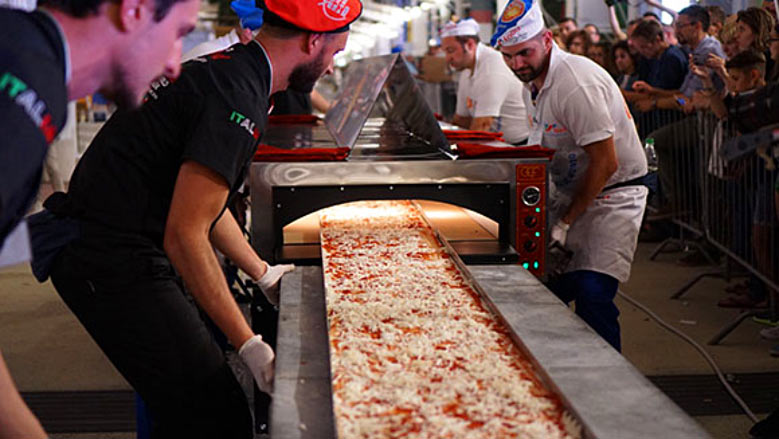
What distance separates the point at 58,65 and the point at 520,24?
9.34 ft

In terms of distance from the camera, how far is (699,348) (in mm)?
5023

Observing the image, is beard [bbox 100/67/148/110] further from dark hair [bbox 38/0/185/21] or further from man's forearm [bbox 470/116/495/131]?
man's forearm [bbox 470/116/495/131]

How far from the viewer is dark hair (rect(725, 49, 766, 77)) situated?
587 centimetres

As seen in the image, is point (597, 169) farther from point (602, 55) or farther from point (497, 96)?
point (602, 55)

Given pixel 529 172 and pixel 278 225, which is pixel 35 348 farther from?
pixel 529 172

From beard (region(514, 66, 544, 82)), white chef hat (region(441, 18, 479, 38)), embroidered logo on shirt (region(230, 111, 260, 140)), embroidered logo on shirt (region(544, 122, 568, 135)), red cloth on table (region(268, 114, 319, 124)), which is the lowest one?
red cloth on table (region(268, 114, 319, 124))

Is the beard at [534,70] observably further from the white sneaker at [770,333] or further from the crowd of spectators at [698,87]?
the white sneaker at [770,333]

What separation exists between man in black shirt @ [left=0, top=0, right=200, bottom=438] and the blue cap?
1.96 m

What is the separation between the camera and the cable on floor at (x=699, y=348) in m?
4.23

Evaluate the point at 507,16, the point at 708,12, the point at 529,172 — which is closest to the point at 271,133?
the point at 507,16

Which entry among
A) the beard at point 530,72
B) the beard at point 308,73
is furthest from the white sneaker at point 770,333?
the beard at point 308,73

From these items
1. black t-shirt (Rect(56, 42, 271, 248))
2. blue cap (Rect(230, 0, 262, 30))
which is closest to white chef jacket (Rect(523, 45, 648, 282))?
blue cap (Rect(230, 0, 262, 30))

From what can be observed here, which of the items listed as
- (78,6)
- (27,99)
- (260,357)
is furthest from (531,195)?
(27,99)

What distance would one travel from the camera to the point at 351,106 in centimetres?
493
